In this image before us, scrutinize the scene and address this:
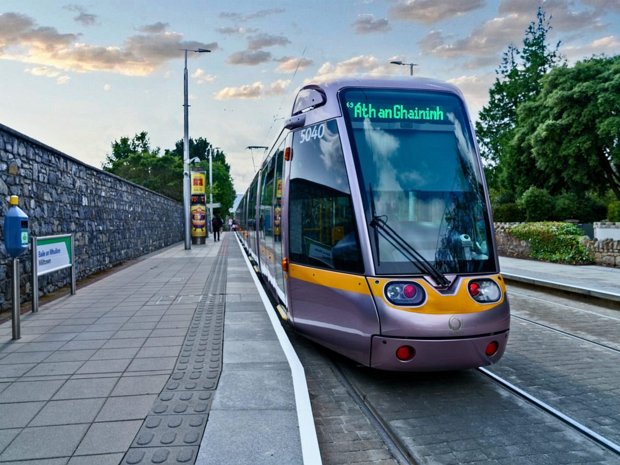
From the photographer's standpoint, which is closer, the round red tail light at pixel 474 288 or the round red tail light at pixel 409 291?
the round red tail light at pixel 409 291

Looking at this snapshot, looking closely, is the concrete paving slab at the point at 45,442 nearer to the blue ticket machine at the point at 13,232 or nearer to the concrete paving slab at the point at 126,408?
the concrete paving slab at the point at 126,408

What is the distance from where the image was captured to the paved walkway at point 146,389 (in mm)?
3252

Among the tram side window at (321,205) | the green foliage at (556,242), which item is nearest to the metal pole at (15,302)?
the tram side window at (321,205)

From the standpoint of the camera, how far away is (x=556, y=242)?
673 inches

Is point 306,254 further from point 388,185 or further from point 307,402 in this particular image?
point 307,402

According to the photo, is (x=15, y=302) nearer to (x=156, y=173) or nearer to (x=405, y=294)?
(x=405, y=294)

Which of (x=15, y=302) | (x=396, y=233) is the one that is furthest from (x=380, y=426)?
(x=15, y=302)

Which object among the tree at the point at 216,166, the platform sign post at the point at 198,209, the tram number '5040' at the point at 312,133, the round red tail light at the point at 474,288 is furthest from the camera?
the tree at the point at 216,166

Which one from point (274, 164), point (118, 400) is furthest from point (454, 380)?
point (274, 164)

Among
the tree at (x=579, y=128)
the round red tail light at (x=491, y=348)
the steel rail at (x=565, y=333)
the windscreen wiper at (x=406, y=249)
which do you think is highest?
the tree at (x=579, y=128)

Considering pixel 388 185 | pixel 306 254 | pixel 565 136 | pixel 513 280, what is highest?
pixel 565 136

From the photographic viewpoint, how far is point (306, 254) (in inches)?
222

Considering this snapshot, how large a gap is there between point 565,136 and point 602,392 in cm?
2703

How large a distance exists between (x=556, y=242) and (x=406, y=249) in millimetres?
14378
